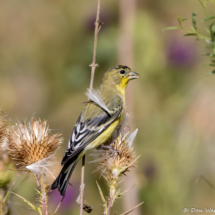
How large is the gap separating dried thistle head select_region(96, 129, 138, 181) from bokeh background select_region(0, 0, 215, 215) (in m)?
0.46

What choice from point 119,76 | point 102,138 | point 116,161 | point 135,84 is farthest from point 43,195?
point 135,84

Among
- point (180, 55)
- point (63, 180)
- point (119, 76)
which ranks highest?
point (180, 55)

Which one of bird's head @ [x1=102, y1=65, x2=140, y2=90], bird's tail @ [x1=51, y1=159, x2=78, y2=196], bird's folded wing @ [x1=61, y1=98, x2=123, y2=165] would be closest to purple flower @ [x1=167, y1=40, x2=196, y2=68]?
bird's head @ [x1=102, y1=65, x2=140, y2=90]

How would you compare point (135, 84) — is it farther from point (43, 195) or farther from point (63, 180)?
point (43, 195)

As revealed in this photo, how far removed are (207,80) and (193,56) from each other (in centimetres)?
52

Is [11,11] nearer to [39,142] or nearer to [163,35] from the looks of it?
[163,35]

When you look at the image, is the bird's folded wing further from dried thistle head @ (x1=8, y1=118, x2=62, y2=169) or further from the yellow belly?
dried thistle head @ (x1=8, y1=118, x2=62, y2=169)

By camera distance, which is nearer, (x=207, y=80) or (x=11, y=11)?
(x=207, y=80)

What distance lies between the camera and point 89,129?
2883 mm

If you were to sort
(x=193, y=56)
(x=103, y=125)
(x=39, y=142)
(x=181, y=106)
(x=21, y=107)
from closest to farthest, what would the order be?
(x=39, y=142), (x=103, y=125), (x=181, y=106), (x=193, y=56), (x=21, y=107)

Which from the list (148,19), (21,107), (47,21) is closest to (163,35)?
(148,19)

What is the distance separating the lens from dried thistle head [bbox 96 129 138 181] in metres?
2.00

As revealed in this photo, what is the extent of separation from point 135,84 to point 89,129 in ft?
8.75

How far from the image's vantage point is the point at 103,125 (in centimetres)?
292
